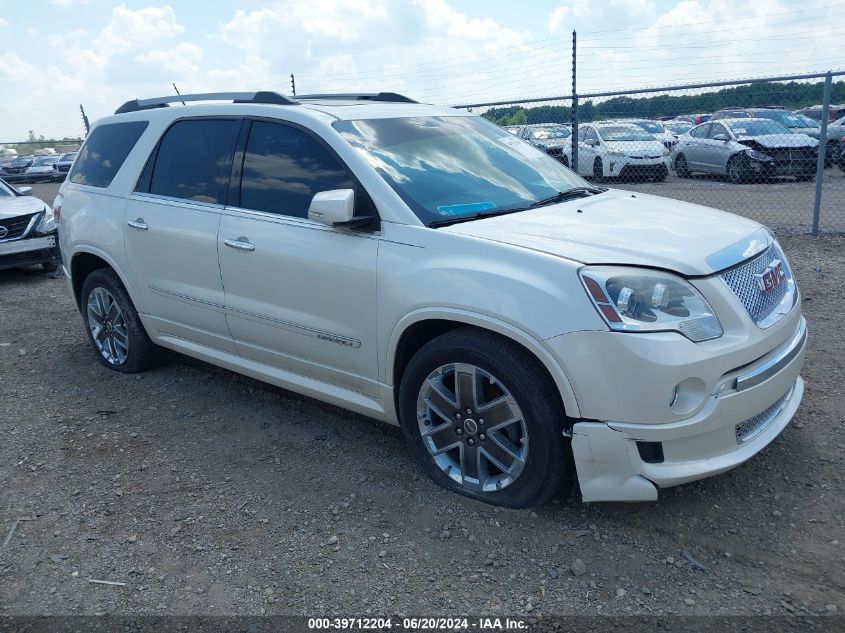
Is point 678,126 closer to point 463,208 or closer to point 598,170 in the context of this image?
point 598,170

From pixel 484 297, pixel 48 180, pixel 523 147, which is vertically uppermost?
pixel 523 147

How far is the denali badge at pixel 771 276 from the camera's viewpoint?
11.0ft

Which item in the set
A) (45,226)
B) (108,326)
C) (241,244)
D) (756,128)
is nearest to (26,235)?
(45,226)

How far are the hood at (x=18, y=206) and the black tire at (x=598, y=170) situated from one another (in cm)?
911

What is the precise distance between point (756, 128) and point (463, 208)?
11.9m

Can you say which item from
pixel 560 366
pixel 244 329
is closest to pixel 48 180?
pixel 244 329

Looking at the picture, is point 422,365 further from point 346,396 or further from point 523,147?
point 523,147

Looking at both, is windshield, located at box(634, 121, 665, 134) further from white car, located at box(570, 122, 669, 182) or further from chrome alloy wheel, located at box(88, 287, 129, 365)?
chrome alloy wheel, located at box(88, 287, 129, 365)

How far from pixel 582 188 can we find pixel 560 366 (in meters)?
Answer: 1.73

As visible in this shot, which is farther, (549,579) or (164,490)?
(164,490)

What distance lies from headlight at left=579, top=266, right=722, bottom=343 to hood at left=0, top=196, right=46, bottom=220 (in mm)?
8598

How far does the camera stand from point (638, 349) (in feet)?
9.39

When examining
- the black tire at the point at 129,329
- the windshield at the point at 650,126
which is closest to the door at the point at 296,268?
the black tire at the point at 129,329

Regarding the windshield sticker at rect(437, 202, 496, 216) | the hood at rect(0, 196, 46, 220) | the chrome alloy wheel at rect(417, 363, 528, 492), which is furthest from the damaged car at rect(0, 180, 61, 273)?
the chrome alloy wheel at rect(417, 363, 528, 492)
